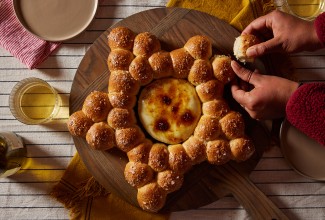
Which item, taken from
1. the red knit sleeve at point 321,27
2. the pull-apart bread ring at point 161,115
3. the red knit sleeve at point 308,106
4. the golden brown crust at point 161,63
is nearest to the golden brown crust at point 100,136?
the pull-apart bread ring at point 161,115

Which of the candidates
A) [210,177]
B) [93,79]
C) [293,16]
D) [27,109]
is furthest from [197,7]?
[27,109]

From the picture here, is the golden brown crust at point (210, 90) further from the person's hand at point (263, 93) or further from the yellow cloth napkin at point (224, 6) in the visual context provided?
the yellow cloth napkin at point (224, 6)

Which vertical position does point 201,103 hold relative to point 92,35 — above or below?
below

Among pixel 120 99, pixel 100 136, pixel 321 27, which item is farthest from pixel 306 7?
pixel 100 136

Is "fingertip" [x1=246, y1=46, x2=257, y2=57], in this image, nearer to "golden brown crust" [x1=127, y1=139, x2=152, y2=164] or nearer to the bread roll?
the bread roll

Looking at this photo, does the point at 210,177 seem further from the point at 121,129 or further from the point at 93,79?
the point at 93,79

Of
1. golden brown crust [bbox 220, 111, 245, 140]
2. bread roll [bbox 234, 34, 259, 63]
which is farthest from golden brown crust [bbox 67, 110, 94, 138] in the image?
bread roll [bbox 234, 34, 259, 63]
